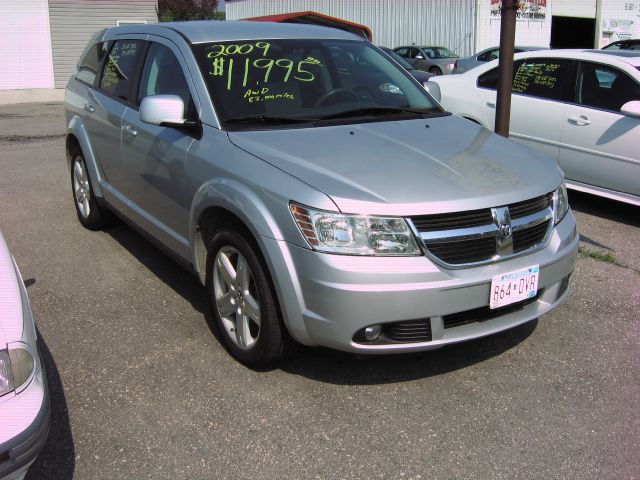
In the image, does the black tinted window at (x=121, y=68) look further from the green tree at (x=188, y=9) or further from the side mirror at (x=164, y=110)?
the green tree at (x=188, y=9)

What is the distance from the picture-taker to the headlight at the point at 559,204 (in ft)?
11.6

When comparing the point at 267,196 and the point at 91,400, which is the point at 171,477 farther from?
the point at 267,196

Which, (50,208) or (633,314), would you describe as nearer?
(633,314)

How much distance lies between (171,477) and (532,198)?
81.4 inches

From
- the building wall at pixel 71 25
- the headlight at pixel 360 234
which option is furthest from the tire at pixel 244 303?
the building wall at pixel 71 25

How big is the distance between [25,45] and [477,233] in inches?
901

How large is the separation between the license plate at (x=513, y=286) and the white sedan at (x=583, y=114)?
323 cm

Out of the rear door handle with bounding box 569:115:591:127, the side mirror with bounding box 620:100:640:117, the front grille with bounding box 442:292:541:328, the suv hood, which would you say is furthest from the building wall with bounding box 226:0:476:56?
the front grille with bounding box 442:292:541:328

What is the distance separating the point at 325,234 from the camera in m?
2.97

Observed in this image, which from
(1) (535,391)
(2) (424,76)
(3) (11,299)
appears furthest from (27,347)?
(2) (424,76)

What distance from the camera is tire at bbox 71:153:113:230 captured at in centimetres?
568

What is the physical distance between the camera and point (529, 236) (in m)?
3.33

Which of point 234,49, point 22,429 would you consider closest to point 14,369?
point 22,429

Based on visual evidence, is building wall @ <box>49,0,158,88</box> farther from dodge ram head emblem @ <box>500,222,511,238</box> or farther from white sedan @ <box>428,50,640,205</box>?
dodge ram head emblem @ <box>500,222,511,238</box>
